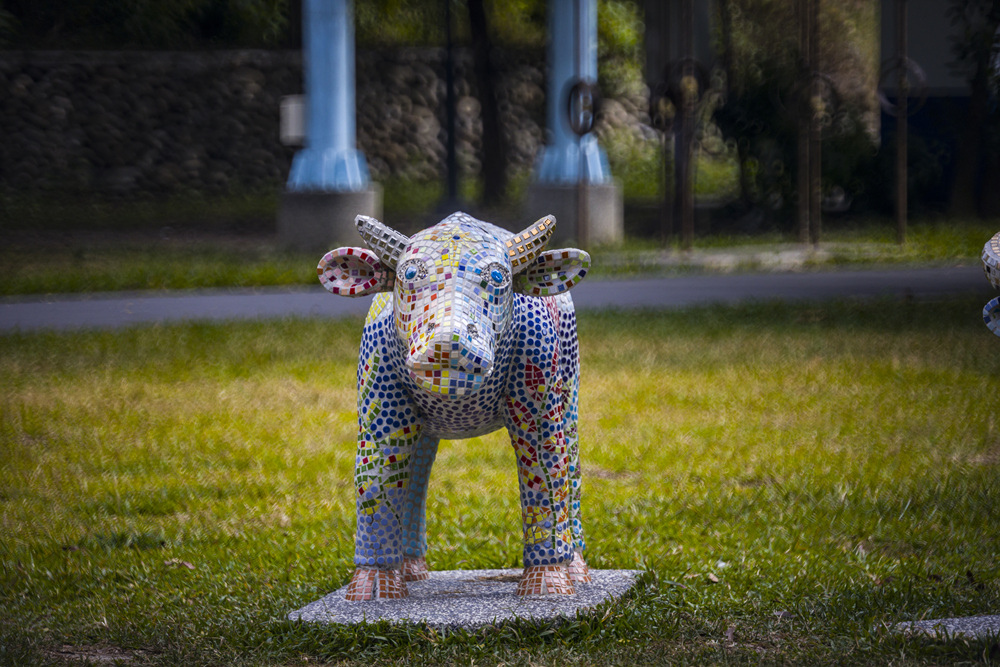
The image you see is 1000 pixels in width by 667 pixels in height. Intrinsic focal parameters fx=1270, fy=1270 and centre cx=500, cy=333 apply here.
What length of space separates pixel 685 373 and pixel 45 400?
13.8 ft

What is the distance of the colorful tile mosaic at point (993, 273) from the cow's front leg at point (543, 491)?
135 centimetres

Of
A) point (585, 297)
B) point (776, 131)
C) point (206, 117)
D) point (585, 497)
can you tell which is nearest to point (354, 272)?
point (585, 497)

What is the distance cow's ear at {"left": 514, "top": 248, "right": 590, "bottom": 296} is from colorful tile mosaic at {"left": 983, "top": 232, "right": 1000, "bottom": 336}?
1.20 m

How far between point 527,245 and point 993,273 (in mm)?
1392

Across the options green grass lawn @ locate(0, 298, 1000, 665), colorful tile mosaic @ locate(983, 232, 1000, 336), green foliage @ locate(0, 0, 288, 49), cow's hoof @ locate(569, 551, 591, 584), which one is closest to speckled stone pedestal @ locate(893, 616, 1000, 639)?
green grass lawn @ locate(0, 298, 1000, 665)

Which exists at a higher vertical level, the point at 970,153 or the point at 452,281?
the point at 970,153

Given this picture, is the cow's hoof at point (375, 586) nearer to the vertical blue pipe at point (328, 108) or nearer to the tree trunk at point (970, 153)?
the vertical blue pipe at point (328, 108)

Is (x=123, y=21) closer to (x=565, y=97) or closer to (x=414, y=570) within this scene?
(x=565, y=97)

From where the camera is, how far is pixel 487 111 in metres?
20.6

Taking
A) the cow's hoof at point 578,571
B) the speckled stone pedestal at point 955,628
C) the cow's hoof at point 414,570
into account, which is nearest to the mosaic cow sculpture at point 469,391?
the cow's hoof at point 578,571

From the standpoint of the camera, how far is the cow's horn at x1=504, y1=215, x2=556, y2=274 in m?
3.99

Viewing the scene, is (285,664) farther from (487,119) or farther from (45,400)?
(487,119)

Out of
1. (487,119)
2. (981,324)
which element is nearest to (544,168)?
(487,119)

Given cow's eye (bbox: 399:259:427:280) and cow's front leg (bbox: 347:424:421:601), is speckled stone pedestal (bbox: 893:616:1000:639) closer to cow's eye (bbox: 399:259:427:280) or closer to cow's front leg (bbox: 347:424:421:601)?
cow's front leg (bbox: 347:424:421:601)
